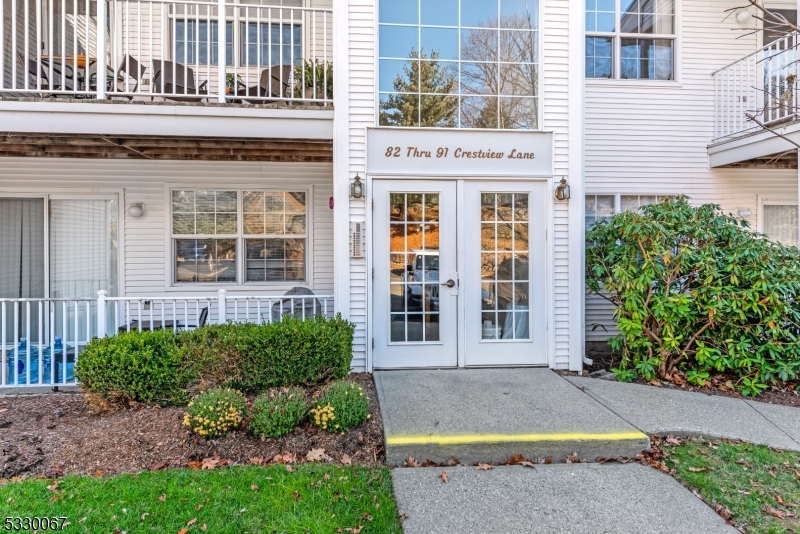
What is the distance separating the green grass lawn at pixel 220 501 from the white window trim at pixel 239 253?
12.8ft

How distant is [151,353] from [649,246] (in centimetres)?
535

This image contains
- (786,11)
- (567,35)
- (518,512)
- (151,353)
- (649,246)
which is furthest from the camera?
(786,11)

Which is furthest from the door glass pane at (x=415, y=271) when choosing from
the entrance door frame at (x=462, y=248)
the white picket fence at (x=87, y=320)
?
the white picket fence at (x=87, y=320)

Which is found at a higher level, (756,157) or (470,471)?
(756,157)

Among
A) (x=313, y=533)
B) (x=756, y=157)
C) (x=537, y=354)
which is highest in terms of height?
(x=756, y=157)

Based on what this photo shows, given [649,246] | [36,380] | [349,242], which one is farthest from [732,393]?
[36,380]

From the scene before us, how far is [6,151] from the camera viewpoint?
6.38m

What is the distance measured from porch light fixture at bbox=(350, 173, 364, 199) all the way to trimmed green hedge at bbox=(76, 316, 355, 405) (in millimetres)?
1714

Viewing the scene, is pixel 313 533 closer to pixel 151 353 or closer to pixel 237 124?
pixel 151 353

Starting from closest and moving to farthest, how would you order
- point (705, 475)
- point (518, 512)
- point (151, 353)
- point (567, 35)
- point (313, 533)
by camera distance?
point (313, 533) < point (518, 512) < point (705, 475) < point (151, 353) < point (567, 35)

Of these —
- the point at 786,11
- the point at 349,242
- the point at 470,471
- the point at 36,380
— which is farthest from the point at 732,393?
the point at 36,380

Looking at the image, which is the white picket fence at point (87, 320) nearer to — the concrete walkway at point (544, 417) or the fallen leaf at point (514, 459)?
the concrete walkway at point (544, 417)

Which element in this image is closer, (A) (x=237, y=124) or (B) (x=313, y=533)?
(B) (x=313, y=533)

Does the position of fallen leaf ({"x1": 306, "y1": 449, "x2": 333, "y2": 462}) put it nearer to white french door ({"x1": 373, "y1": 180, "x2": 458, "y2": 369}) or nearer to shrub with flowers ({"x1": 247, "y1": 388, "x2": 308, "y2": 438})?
shrub with flowers ({"x1": 247, "y1": 388, "x2": 308, "y2": 438})
